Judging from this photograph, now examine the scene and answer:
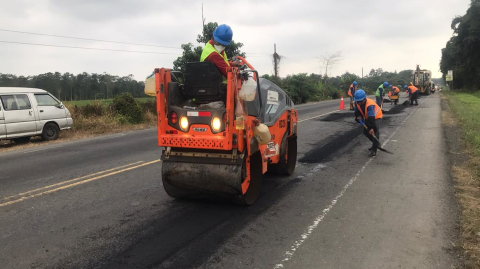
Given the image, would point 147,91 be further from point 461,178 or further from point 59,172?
point 461,178

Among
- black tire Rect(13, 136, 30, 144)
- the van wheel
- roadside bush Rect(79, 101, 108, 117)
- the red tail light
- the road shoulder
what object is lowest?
the road shoulder

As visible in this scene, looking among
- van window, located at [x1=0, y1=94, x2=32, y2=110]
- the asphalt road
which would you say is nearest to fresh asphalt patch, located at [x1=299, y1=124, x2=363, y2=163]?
the asphalt road

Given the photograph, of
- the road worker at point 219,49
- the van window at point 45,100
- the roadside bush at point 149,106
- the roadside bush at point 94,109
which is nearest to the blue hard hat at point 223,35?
the road worker at point 219,49

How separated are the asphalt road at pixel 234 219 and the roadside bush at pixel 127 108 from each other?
9.02 m

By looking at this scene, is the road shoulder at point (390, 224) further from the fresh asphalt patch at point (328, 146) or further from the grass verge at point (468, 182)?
the fresh asphalt patch at point (328, 146)

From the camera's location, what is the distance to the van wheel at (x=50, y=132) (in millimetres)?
12195

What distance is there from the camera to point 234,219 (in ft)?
15.2

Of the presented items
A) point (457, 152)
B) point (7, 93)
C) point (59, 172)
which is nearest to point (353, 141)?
point (457, 152)

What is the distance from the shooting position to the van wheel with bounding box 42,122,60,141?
1220 centimetres

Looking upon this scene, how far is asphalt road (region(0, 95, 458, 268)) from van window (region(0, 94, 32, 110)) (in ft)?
13.5

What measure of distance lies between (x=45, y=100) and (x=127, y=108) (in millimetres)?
5103

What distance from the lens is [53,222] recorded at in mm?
4543

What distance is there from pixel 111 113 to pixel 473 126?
48.4 feet

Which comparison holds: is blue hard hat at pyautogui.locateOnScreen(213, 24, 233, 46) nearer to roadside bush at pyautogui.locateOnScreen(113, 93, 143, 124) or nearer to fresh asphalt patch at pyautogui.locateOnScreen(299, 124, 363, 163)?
fresh asphalt patch at pyautogui.locateOnScreen(299, 124, 363, 163)
